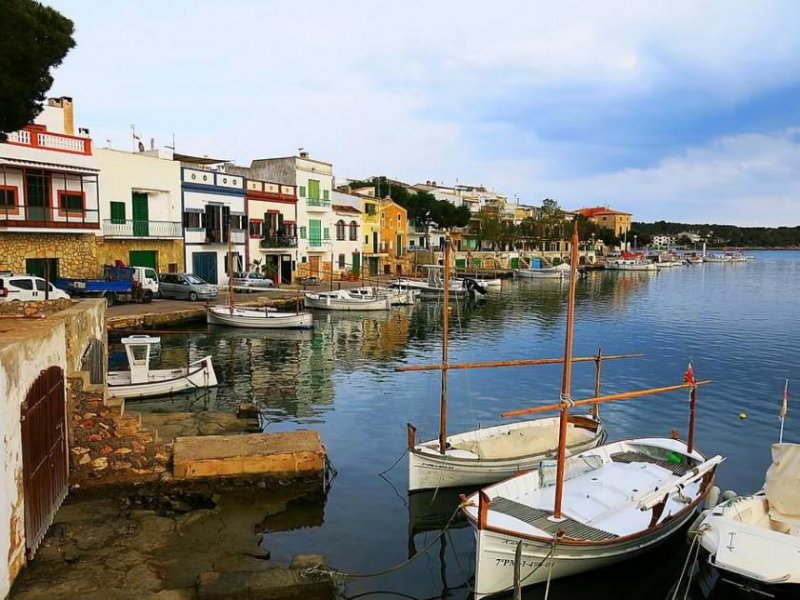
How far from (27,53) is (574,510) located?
16427 mm

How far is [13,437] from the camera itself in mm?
8797

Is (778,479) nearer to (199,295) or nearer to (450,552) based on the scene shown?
(450,552)

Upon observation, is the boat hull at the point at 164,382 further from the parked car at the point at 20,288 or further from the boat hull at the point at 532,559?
the boat hull at the point at 532,559

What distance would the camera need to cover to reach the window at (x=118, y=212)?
4062cm

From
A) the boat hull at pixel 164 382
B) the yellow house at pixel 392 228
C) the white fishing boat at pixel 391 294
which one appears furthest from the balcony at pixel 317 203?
the boat hull at pixel 164 382

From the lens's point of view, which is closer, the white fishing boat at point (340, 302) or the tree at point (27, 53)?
the tree at point (27, 53)

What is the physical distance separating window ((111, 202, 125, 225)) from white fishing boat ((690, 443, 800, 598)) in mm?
38069

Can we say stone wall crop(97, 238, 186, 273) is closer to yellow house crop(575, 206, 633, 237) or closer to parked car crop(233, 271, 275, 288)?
parked car crop(233, 271, 275, 288)

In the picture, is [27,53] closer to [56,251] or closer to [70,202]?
[70,202]

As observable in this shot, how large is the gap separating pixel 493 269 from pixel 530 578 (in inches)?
3319

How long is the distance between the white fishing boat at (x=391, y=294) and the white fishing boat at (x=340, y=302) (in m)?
1.07

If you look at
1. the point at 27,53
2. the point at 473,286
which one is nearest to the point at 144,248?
the point at 27,53

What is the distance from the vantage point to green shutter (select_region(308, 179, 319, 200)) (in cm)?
5941

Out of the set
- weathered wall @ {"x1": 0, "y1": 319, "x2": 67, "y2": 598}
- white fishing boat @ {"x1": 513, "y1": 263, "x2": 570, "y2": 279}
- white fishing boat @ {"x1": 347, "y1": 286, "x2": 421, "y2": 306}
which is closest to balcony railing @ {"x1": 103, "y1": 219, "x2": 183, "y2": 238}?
white fishing boat @ {"x1": 347, "y1": 286, "x2": 421, "y2": 306}
